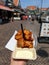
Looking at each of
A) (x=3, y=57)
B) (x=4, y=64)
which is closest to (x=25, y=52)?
(x=4, y=64)

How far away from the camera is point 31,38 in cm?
222

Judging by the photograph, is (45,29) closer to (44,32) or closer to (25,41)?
(44,32)

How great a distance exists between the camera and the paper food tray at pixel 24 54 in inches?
81.7

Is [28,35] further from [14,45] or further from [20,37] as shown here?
[14,45]

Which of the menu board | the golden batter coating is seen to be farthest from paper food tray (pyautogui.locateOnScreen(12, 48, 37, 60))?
the menu board

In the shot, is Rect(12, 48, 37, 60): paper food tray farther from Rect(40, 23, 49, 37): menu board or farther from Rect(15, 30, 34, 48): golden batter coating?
Rect(40, 23, 49, 37): menu board

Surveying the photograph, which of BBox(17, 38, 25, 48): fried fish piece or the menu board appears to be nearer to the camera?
BBox(17, 38, 25, 48): fried fish piece

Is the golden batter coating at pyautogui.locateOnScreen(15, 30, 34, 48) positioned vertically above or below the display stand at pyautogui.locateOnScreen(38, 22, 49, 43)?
above

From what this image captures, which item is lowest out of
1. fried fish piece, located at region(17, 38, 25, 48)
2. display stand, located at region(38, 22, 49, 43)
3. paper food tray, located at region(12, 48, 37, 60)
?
display stand, located at region(38, 22, 49, 43)

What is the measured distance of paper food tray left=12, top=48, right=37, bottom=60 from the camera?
81.7 inches

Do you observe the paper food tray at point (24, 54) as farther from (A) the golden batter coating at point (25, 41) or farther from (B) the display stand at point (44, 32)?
(B) the display stand at point (44, 32)

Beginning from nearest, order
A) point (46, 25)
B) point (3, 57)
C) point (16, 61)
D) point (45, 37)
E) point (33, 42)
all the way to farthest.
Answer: point (16, 61), point (33, 42), point (3, 57), point (46, 25), point (45, 37)

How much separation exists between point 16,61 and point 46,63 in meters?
5.78

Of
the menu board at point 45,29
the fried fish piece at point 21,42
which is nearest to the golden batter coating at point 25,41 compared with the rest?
the fried fish piece at point 21,42
